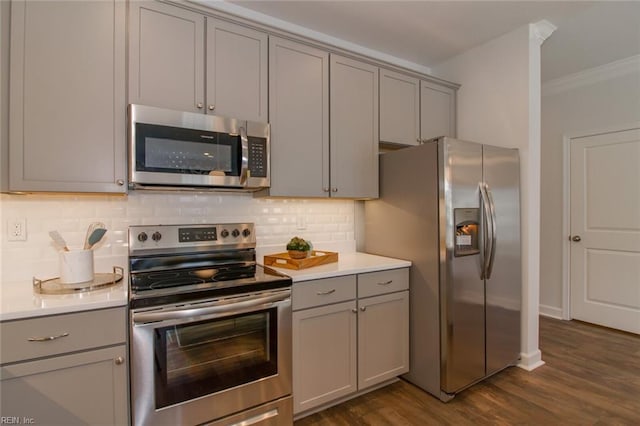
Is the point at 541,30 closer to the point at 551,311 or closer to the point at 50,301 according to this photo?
the point at 551,311

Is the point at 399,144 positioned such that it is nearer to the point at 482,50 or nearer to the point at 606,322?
the point at 482,50

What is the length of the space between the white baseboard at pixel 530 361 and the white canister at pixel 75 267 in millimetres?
3123

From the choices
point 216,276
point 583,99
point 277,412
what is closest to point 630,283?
point 583,99

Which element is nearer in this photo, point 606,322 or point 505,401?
point 505,401

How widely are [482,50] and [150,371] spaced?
3494mm

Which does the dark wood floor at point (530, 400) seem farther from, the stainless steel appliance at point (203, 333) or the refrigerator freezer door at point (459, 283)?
the stainless steel appliance at point (203, 333)

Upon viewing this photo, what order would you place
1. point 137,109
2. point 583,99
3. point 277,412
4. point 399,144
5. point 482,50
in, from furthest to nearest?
point 583,99 → point 482,50 → point 399,144 → point 277,412 → point 137,109

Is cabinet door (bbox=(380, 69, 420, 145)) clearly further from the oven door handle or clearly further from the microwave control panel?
the oven door handle

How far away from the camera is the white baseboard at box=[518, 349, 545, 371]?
103 inches

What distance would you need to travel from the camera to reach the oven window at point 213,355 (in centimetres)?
152

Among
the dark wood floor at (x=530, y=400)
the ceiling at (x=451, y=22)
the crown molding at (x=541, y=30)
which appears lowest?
the dark wood floor at (x=530, y=400)

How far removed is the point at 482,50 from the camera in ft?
9.69

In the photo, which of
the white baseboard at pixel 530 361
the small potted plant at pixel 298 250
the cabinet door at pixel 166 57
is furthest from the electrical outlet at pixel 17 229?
the white baseboard at pixel 530 361

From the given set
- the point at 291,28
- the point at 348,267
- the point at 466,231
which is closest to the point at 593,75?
the point at 466,231
